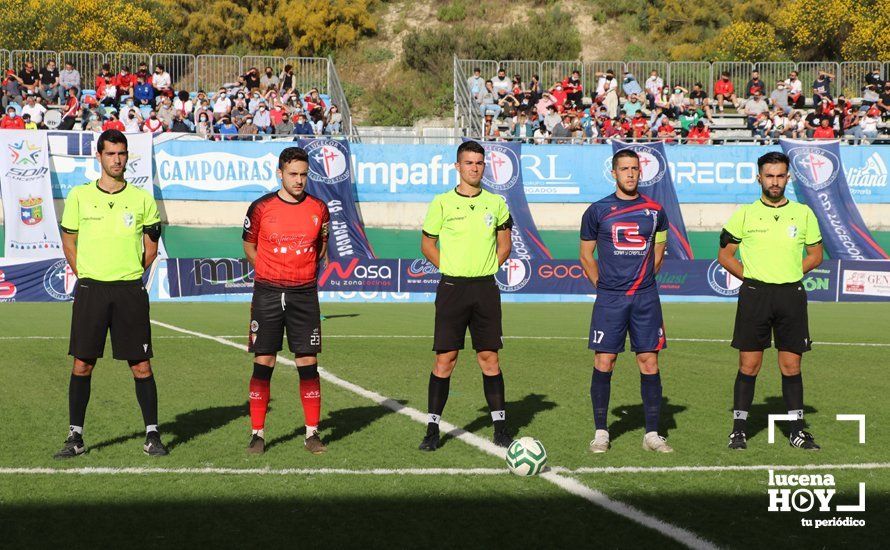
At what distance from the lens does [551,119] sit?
3512 centimetres

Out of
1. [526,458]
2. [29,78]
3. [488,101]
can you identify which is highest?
[29,78]

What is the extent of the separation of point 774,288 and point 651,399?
1.28 m

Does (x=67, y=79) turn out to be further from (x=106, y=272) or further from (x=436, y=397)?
(x=436, y=397)

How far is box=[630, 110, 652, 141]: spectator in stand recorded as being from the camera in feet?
113

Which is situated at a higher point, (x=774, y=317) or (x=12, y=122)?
(x=12, y=122)

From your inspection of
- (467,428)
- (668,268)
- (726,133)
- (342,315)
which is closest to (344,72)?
(726,133)

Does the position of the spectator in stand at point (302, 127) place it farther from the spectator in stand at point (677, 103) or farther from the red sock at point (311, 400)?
the red sock at point (311, 400)

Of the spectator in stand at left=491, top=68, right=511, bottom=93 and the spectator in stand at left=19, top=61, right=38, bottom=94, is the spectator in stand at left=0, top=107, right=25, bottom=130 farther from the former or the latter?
the spectator in stand at left=491, top=68, right=511, bottom=93

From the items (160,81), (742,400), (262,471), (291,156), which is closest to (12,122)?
(160,81)

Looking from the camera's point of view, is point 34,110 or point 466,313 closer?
point 466,313

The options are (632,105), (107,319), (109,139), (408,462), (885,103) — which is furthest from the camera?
(632,105)

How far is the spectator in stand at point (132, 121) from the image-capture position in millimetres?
32062

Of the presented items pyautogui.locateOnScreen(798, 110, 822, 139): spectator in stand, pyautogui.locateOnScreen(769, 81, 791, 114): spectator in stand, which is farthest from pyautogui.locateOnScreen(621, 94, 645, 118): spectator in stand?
pyautogui.locateOnScreen(798, 110, 822, 139): spectator in stand

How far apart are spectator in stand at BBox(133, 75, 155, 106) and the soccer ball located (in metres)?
29.8
